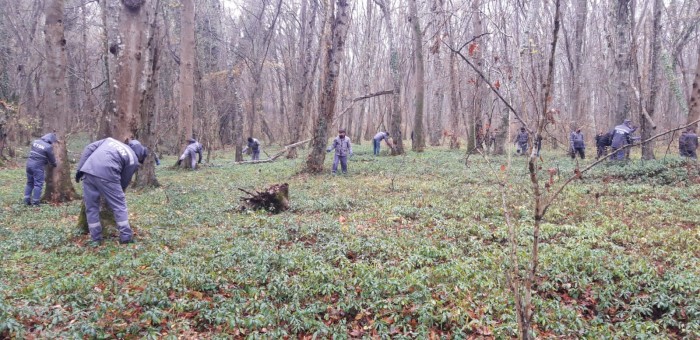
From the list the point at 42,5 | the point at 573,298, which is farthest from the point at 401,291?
the point at 42,5

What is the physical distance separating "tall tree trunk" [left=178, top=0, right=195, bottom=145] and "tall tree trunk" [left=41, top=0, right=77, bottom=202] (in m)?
7.25

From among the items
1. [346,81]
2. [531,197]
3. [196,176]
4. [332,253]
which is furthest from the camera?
[346,81]

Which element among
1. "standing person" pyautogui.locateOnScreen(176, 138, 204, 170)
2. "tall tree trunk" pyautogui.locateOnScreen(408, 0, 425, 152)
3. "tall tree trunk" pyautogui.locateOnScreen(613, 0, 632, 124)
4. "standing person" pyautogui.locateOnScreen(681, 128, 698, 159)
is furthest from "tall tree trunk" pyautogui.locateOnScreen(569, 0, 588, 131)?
"standing person" pyautogui.locateOnScreen(176, 138, 204, 170)

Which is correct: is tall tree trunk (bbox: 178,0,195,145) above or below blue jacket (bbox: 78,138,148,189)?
above

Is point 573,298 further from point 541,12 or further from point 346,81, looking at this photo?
point 346,81

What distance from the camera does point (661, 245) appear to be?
6637mm

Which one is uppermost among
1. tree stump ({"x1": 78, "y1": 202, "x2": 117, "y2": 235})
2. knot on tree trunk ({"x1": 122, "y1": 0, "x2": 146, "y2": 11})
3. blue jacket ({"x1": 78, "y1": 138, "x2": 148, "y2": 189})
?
knot on tree trunk ({"x1": 122, "y1": 0, "x2": 146, "y2": 11})

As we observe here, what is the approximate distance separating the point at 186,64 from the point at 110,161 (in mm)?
12646

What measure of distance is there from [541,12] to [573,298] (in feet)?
90.2

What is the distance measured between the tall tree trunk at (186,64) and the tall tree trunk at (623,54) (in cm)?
1626

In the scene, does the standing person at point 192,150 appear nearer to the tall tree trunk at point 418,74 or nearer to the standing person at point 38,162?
the standing person at point 38,162

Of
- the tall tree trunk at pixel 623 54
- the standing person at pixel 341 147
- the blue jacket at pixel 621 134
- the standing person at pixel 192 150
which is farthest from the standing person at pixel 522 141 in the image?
the standing person at pixel 192 150

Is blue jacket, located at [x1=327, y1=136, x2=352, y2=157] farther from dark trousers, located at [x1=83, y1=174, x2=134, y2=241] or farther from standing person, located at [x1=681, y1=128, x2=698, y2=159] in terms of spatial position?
standing person, located at [x1=681, y1=128, x2=698, y2=159]

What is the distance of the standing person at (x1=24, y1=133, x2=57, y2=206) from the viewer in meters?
10.5
